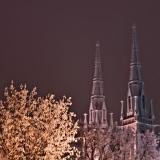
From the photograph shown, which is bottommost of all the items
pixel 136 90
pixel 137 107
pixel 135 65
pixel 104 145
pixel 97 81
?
pixel 104 145

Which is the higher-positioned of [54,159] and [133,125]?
[133,125]

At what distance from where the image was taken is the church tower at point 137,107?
307ft

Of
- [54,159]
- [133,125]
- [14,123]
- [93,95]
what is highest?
[93,95]

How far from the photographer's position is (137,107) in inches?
3696

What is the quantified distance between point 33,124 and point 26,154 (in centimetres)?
176

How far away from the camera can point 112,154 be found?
46969mm

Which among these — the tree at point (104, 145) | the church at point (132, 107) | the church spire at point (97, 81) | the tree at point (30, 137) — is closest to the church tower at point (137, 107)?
the church at point (132, 107)

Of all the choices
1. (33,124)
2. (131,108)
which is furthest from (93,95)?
(33,124)

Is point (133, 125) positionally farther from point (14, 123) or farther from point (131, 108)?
point (14, 123)

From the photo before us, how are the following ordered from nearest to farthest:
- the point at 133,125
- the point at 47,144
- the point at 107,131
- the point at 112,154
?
1. the point at 47,144
2. the point at 112,154
3. the point at 107,131
4. the point at 133,125

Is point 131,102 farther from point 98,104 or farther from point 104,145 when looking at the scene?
point 104,145

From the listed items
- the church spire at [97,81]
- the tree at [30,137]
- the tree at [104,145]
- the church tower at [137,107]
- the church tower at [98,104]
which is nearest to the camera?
the tree at [30,137]

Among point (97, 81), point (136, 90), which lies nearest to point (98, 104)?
point (97, 81)

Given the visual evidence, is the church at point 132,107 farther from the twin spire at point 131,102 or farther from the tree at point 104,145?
the tree at point 104,145
